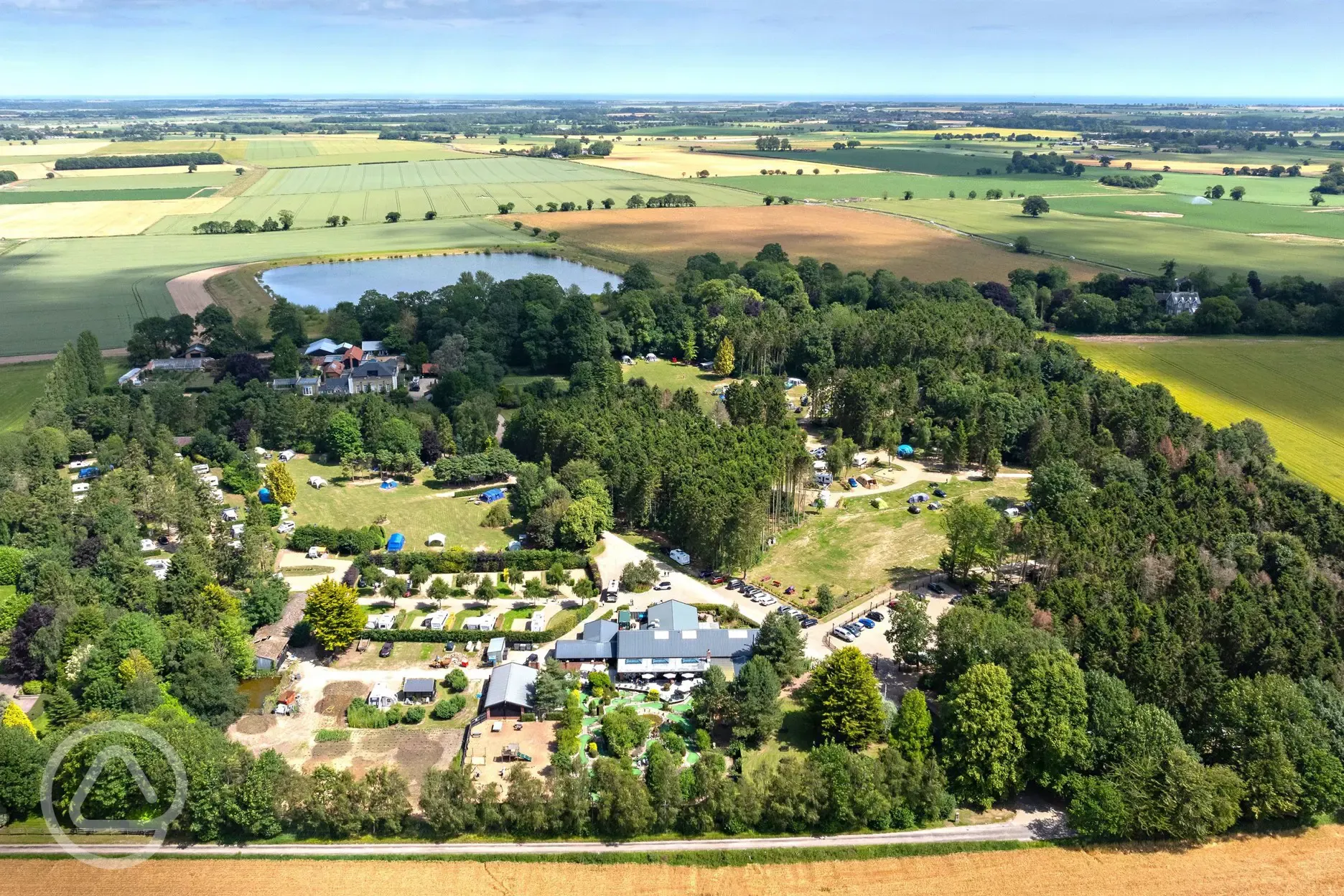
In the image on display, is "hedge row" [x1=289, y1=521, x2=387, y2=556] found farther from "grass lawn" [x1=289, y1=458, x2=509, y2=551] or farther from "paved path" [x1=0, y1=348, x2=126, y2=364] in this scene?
"paved path" [x1=0, y1=348, x2=126, y2=364]

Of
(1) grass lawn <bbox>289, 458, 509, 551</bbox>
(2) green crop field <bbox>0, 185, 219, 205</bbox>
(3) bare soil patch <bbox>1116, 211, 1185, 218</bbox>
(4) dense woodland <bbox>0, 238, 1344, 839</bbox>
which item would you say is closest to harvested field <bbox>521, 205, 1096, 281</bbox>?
(4) dense woodland <bbox>0, 238, 1344, 839</bbox>

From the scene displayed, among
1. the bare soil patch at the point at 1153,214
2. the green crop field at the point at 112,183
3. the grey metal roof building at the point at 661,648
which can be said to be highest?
the green crop field at the point at 112,183

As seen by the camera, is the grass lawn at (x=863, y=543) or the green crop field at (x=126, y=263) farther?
the green crop field at (x=126, y=263)

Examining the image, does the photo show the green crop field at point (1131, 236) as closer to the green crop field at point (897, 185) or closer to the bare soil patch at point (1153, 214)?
the bare soil patch at point (1153, 214)

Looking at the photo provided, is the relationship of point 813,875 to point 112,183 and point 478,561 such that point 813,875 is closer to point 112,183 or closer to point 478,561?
point 478,561

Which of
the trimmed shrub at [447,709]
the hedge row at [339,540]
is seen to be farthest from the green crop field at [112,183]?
the trimmed shrub at [447,709]

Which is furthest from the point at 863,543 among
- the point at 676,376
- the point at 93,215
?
the point at 93,215
